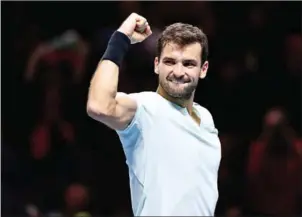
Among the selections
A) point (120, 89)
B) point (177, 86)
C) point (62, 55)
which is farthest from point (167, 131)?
point (62, 55)

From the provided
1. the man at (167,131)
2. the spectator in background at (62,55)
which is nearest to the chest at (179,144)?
the man at (167,131)

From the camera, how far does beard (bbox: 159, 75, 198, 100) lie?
361 cm

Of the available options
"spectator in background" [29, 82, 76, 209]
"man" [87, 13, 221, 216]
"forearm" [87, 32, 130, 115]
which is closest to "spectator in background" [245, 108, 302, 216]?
"spectator in background" [29, 82, 76, 209]

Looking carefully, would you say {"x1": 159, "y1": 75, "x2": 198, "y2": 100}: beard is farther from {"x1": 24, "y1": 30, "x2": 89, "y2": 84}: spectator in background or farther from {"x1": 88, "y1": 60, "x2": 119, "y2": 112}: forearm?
{"x1": 24, "y1": 30, "x2": 89, "y2": 84}: spectator in background

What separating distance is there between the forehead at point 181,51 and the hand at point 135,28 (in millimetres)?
124

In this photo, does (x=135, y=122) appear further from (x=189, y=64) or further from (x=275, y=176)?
(x=275, y=176)

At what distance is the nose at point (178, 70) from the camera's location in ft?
11.8

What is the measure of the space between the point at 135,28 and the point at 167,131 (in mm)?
473

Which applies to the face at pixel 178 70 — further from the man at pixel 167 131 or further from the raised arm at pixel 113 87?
the raised arm at pixel 113 87

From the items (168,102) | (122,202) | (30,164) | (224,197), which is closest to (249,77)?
(224,197)

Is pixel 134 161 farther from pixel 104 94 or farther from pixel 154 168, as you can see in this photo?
pixel 104 94

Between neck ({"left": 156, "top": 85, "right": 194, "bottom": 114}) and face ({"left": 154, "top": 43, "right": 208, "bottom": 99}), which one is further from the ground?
face ({"left": 154, "top": 43, "right": 208, "bottom": 99})

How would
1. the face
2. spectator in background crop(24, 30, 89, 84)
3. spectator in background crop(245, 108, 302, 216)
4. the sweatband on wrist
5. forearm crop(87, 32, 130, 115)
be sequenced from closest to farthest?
forearm crop(87, 32, 130, 115)
the sweatband on wrist
the face
spectator in background crop(245, 108, 302, 216)
spectator in background crop(24, 30, 89, 84)

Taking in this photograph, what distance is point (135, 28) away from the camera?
12.1 ft
